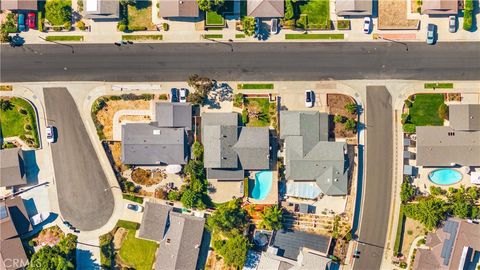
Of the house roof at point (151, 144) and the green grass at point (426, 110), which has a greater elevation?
the green grass at point (426, 110)

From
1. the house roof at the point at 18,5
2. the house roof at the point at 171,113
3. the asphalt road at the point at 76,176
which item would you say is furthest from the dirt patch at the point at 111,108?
the house roof at the point at 18,5

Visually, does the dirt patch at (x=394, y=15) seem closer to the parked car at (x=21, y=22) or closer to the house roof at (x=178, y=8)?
the house roof at (x=178, y=8)

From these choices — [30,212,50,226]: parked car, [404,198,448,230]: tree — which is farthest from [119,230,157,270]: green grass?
[404,198,448,230]: tree

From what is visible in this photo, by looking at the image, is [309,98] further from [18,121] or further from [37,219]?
[37,219]

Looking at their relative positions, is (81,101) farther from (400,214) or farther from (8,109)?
(400,214)

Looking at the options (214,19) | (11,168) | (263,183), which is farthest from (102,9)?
(263,183)

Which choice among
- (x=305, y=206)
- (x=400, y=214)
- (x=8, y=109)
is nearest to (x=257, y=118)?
(x=305, y=206)

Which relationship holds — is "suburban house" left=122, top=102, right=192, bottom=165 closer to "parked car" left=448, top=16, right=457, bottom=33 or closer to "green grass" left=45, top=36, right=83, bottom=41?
"green grass" left=45, top=36, right=83, bottom=41
